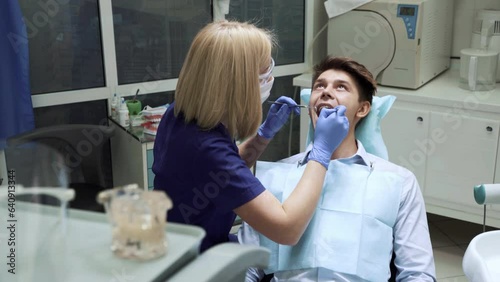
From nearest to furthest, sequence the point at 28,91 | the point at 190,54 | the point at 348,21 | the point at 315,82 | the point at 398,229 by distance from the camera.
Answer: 1. the point at 190,54
2. the point at 398,229
3. the point at 315,82
4. the point at 28,91
5. the point at 348,21

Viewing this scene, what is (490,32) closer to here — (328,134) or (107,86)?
(328,134)

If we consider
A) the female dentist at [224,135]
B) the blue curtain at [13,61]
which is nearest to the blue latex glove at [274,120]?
the female dentist at [224,135]

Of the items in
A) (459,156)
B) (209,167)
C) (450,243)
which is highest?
(209,167)

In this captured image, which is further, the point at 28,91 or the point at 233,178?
the point at 28,91

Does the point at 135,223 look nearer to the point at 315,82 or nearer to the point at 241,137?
the point at 241,137

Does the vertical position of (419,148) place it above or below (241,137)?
below

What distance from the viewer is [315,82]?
1.87 m

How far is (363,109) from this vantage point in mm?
1879

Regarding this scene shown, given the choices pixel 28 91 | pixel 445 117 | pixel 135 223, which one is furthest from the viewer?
pixel 445 117

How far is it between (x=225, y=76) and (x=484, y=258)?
769mm

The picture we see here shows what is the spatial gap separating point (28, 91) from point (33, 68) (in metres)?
0.19

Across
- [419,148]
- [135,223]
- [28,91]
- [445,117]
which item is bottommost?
[419,148]

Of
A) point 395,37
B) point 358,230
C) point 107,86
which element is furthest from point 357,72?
point 107,86

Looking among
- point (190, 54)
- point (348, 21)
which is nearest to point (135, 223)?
point (190, 54)
